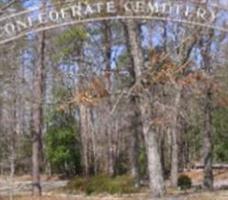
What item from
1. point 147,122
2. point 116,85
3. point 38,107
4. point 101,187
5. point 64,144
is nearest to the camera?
point 147,122

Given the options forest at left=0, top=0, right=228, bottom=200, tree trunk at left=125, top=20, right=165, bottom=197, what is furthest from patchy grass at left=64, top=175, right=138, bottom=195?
tree trunk at left=125, top=20, right=165, bottom=197

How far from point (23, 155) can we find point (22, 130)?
143 inches

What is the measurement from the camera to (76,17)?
19484 mm

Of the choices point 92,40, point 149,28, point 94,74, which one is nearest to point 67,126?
point 92,40

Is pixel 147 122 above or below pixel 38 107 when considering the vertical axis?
below

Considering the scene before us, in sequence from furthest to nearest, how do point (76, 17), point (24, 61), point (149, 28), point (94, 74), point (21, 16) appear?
point (24, 61) < point (149, 28) < point (94, 74) < point (76, 17) < point (21, 16)

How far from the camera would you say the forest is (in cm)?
1834

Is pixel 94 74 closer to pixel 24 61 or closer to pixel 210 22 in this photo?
pixel 210 22

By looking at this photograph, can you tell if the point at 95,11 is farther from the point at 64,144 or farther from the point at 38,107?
the point at 64,144

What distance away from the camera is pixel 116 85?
2328 cm

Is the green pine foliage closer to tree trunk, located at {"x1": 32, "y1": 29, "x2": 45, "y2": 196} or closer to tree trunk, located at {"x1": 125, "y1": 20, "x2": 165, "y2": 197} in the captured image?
tree trunk, located at {"x1": 32, "y1": 29, "x2": 45, "y2": 196}

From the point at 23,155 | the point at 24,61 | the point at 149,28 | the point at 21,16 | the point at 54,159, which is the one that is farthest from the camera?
the point at 23,155

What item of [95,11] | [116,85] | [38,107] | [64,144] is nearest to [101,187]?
[38,107]

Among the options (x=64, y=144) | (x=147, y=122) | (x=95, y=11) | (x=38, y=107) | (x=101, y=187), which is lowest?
(x=101, y=187)
